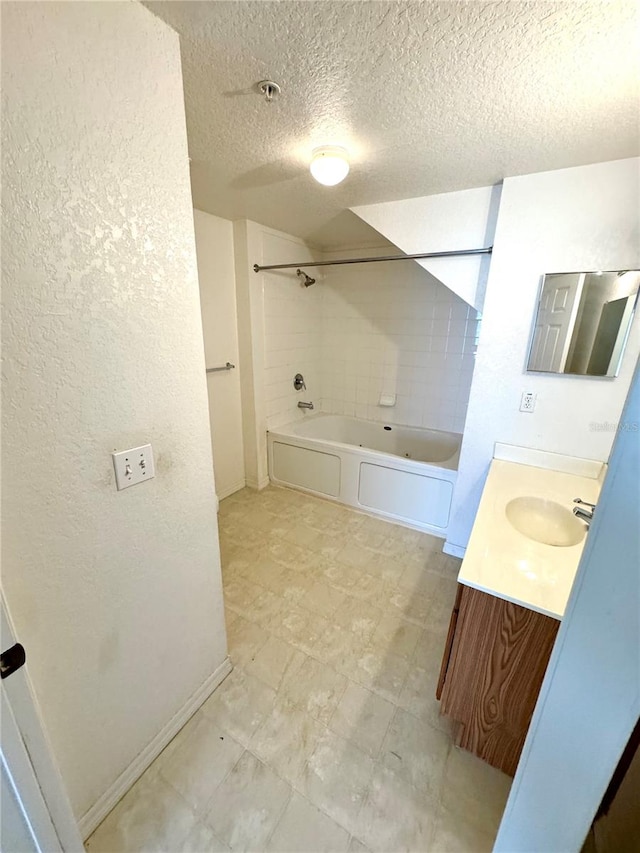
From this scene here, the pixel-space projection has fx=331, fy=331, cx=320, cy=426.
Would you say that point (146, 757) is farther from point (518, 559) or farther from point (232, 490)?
point (232, 490)

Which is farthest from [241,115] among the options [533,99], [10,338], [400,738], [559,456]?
[400,738]

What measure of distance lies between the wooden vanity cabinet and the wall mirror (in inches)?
51.2

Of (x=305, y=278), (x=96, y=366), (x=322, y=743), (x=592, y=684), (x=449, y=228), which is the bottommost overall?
(x=322, y=743)

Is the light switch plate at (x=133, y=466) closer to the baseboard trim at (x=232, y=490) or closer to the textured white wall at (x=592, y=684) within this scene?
the textured white wall at (x=592, y=684)

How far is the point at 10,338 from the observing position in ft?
2.26

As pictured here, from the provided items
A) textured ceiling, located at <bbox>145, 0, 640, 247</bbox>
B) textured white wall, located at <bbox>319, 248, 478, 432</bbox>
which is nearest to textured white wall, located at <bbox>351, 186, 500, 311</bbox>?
textured ceiling, located at <bbox>145, 0, 640, 247</bbox>

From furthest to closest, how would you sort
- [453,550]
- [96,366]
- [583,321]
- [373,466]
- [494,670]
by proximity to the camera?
[373,466] → [453,550] → [583,321] → [494,670] → [96,366]

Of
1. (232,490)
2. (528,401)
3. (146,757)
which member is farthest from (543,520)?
(232,490)

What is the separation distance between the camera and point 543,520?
1511 mm

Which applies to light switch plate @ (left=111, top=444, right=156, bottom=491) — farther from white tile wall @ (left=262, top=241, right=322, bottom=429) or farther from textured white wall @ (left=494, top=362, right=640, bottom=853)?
white tile wall @ (left=262, top=241, right=322, bottom=429)

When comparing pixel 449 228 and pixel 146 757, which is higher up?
pixel 449 228

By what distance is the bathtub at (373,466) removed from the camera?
243 centimetres

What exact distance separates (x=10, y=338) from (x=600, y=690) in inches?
52.1

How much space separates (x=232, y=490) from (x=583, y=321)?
9.09 feet
